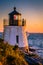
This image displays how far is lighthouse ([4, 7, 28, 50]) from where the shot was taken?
6305 mm

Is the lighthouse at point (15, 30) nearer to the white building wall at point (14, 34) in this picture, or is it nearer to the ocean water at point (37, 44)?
the white building wall at point (14, 34)

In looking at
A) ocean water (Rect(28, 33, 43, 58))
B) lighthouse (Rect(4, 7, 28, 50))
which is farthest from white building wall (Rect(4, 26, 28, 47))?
ocean water (Rect(28, 33, 43, 58))

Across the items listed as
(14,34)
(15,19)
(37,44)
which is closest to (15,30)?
(14,34)

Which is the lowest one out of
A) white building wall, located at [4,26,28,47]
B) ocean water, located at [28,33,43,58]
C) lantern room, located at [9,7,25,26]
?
ocean water, located at [28,33,43,58]

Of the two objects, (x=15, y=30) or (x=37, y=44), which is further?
(x=37, y=44)

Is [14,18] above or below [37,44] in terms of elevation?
above

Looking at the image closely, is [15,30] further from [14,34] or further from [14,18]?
[14,18]

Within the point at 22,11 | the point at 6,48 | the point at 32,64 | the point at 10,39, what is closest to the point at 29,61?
the point at 32,64

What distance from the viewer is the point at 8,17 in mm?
6391

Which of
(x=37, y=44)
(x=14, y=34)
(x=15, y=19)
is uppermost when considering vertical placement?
(x=15, y=19)

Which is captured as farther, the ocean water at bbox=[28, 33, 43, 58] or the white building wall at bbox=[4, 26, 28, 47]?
the ocean water at bbox=[28, 33, 43, 58]

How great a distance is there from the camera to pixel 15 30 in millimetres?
6305

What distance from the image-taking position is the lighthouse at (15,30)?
20.7ft

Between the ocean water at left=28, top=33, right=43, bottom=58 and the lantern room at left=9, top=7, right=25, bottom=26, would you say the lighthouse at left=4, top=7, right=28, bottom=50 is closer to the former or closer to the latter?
the lantern room at left=9, top=7, right=25, bottom=26
